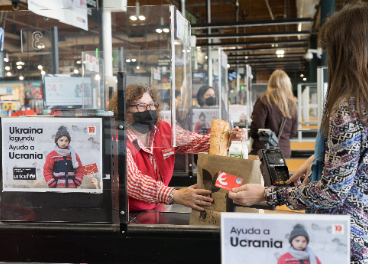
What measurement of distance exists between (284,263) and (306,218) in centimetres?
14

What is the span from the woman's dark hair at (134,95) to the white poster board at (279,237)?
26.2 inches

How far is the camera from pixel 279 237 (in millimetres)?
949

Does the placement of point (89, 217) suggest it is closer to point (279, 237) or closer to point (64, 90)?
point (279, 237)

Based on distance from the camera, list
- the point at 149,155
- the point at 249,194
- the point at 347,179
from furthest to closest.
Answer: the point at 149,155 < the point at 249,194 < the point at 347,179

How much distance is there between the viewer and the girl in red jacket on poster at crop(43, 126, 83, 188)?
140cm

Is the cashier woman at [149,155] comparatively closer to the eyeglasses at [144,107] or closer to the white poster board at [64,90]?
the eyeglasses at [144,107]

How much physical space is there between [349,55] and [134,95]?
94cm

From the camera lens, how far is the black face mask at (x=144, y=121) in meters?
1.76

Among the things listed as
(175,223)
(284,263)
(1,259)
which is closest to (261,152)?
(175,223)

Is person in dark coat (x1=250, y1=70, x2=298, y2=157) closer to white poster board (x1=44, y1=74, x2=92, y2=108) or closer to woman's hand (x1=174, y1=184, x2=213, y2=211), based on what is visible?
white poster board (x1=44, y1=74, x2=92, y2=108)

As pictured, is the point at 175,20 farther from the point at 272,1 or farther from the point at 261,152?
the point at 272,1

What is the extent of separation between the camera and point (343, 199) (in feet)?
3.62

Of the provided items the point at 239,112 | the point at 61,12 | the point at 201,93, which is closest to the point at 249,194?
the point at 61,12

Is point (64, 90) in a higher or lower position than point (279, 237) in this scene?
higher
